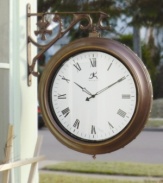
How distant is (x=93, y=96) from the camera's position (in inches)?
131

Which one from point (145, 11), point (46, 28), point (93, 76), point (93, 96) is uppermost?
point (145, 11)

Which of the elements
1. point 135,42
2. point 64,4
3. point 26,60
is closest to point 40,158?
point 26,60

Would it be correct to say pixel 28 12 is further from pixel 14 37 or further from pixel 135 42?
pixel 135 42

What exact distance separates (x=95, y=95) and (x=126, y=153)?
31.4ft

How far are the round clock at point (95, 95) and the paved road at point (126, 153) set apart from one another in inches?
303

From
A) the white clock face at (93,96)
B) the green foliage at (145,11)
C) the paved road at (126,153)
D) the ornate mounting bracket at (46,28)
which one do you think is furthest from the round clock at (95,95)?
the green foliage at (145,11)

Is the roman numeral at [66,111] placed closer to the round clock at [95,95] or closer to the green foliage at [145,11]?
the round clock at [95,95]

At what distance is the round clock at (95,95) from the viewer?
3250 mm

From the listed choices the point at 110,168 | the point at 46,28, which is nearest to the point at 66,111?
the point at 46,28

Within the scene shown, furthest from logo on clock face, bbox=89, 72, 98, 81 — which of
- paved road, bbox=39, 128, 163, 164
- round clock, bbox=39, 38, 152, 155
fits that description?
paved road, bbox=39, 128, 163, 164

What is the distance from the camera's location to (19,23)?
366cm

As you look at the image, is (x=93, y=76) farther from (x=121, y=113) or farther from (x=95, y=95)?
(x=121, y=113)

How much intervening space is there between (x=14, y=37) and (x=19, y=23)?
99 mm

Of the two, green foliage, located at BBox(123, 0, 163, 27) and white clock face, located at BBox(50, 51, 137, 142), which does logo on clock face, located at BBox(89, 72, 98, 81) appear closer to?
white clock face, located at BBox(50, 51, 137, 142)
